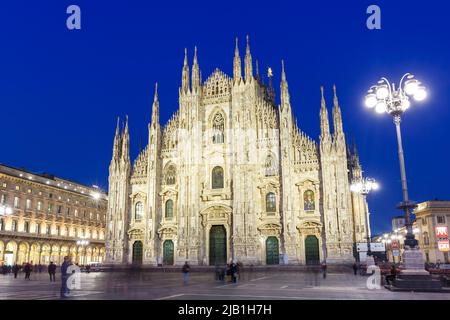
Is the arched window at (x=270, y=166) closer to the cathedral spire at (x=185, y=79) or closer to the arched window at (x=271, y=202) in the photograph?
the arched window at (x=271, y=202)

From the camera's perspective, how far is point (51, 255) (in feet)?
197

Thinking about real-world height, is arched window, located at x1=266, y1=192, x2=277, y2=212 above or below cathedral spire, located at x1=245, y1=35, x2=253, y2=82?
below

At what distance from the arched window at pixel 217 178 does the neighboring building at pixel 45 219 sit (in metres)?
21.9

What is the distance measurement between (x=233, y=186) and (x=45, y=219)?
32865 millimetres

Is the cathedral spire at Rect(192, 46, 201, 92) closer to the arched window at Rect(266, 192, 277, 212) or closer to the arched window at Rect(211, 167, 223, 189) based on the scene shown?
the arched window at Rect(211, 167, 223, 189)

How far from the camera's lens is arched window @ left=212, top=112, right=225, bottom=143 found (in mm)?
45750

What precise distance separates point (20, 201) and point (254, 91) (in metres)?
35.9

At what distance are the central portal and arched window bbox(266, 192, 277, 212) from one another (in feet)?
17.8

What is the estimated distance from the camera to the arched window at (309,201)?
40.5 metres

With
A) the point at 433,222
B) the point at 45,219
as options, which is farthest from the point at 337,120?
the point at 45,219

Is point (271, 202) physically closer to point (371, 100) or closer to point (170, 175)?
point (170, 175)

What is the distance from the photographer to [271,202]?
138ft

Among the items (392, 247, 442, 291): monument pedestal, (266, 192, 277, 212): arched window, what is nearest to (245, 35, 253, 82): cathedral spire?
(266, 192, 277, 212): arched window

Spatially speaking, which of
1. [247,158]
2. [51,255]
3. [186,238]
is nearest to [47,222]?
[51,255]
